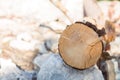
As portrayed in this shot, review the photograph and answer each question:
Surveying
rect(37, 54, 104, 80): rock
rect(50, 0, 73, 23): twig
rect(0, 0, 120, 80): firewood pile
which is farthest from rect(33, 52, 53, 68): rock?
rect(50, 0, 73, 23): twig

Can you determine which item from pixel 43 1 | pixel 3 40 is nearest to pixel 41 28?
pixel 3 40

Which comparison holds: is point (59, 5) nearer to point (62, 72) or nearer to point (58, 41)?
point (58, 41)

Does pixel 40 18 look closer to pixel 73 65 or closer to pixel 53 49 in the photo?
pixel 53 49

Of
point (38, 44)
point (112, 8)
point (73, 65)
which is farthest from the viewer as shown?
point (112, 8)

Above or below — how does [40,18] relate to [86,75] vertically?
below

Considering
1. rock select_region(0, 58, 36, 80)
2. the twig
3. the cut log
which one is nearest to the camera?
the cut log

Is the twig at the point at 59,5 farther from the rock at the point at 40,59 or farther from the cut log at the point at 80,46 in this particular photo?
the cut log at the point at 80,46

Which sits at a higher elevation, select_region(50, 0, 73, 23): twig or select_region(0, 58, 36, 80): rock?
select_region(50, 0, 73, 23): twig

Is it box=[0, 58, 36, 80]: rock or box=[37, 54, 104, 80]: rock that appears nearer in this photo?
box=[37, 54, 104, 80]: rock

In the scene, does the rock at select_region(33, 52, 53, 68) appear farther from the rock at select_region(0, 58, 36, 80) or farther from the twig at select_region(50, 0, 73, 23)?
the twig at select_region(50, 0, 73, 23)
